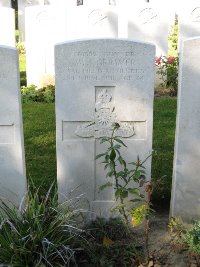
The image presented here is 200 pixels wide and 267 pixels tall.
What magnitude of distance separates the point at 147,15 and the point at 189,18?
89 cm

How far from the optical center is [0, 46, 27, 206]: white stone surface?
373cm

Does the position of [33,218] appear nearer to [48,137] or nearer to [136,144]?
[136,144]

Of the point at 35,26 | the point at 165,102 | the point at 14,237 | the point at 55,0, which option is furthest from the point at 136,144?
the point at 55,0

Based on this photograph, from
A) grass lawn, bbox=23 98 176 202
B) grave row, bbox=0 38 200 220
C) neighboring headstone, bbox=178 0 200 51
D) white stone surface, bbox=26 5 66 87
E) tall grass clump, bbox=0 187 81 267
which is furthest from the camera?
neighboring headstone, bbox=178 0 200 51

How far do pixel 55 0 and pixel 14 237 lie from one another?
42.2 ft

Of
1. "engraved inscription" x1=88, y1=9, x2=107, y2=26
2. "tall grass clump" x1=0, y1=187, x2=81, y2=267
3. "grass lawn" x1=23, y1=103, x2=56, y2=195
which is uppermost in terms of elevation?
"engraved inscription" x1=88, y1=9, x2=107, y2=26

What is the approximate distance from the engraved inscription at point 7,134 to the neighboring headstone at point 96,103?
1.26ft

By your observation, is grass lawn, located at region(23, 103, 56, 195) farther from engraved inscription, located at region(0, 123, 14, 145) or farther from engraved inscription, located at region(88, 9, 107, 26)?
engraved inscription, located at region(88, 9, 107, 26)

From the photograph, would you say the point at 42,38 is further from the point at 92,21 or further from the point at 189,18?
the point at 189,18

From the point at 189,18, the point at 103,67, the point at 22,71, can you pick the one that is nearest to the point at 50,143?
the point at 103,67

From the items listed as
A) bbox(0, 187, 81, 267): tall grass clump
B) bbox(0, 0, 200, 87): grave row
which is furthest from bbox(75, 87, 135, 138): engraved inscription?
bbox(0, 0, 200, 87): grave row

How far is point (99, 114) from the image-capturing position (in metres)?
4.00

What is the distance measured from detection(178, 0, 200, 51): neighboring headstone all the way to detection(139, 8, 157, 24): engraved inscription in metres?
0.62

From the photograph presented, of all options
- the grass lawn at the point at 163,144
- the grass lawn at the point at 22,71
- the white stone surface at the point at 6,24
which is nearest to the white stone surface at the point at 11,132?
the grass lawn at the point at 163,144
